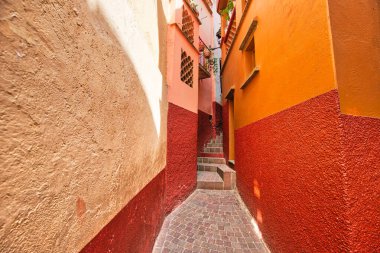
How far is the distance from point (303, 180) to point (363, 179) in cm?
59

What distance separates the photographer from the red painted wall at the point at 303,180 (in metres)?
1.60

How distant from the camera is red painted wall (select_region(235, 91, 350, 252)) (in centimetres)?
160

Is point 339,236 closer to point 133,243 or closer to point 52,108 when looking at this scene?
point 133,243

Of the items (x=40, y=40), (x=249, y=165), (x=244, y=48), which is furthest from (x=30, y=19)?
(x=244, y=48)

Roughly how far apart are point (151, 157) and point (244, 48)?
413cm

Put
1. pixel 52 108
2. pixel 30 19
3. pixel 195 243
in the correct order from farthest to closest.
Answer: pixel 195 243, pixel 52 108, pixel 30 19

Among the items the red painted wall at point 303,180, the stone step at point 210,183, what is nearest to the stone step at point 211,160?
the stone step at point 210,183

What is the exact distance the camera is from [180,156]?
4.68 metres

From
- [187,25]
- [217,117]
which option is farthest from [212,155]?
[187,25]

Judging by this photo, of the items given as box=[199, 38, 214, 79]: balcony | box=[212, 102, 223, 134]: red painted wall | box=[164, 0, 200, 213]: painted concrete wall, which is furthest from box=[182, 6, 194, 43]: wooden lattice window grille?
box=[212, 102, 223, 134]: red painted wall

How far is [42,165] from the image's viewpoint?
2.67 ft

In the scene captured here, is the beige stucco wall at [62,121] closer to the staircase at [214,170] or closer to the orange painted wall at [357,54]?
the orange painted wall at [357,54]

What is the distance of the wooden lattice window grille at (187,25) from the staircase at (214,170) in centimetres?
481

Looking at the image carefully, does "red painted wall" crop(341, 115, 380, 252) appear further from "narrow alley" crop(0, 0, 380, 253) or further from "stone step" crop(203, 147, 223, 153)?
"stone step" crop(203, 147, 223, 153)
